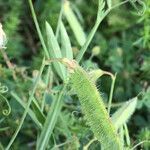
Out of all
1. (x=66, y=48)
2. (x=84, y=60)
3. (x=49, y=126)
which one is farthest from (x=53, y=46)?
(x=84, y=60)

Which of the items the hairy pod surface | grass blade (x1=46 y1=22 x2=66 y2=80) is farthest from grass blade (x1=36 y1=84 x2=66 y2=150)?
the hairy pod surface

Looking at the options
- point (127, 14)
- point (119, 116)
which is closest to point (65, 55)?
point (119, 116)

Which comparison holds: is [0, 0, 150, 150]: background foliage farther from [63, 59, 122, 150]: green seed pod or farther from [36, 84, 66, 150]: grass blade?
[63, 59, 122, 150]: green seed pod

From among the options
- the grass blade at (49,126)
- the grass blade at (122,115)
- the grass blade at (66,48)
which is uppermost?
the grass blade at (66,48)

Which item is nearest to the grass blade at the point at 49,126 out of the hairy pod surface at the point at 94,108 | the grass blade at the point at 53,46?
the grass blade at the point at 53,46

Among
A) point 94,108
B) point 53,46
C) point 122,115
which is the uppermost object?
point 53,46

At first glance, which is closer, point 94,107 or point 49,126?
point 94,107

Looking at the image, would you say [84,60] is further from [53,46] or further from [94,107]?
[94,107]

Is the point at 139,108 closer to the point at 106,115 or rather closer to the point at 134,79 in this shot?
the point at 134,79

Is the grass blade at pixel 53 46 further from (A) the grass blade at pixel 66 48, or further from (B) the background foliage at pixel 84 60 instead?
(B) the background foliage at pixel 84 60
